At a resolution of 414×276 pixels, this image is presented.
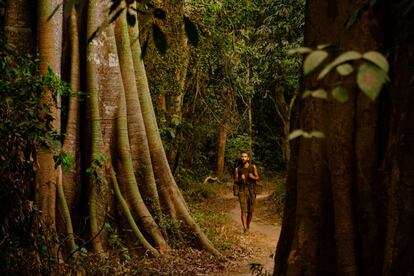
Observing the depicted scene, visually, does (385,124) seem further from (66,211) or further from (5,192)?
(66,211)

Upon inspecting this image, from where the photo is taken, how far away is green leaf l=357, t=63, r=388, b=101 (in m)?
1.47

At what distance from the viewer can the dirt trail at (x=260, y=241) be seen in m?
9.19

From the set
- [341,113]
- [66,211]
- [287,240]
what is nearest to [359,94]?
[341,113]

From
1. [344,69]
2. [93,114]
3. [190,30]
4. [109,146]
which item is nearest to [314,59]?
[344,69]

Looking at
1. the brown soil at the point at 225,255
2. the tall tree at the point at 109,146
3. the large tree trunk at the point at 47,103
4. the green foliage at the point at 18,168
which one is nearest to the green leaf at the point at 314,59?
the green foliage at the point at 18,168

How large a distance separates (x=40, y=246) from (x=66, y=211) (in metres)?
2.18

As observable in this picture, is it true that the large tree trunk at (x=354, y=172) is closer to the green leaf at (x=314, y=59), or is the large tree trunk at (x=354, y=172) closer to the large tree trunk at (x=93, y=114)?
the green leaf at (x=314, y=59)

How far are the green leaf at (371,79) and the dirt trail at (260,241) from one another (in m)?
5.40

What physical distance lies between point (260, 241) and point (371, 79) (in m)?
11.0

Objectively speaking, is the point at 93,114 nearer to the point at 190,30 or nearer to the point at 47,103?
the point at 47,103

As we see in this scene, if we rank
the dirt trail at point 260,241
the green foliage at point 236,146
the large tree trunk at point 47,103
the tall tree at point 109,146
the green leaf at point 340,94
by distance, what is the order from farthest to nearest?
1. the green foliage at point 236,146
2. the dirt trail at point 260,241
3. the tall tree at point 109,146
4. the large tree trunk at point 47,103
5. the green leaf at point 340,94

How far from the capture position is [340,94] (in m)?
1.64

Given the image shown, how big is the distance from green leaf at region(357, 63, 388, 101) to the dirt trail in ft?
17.7

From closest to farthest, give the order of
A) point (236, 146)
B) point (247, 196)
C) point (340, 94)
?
point (340, 94), point (247, 196), point (236, 146)
